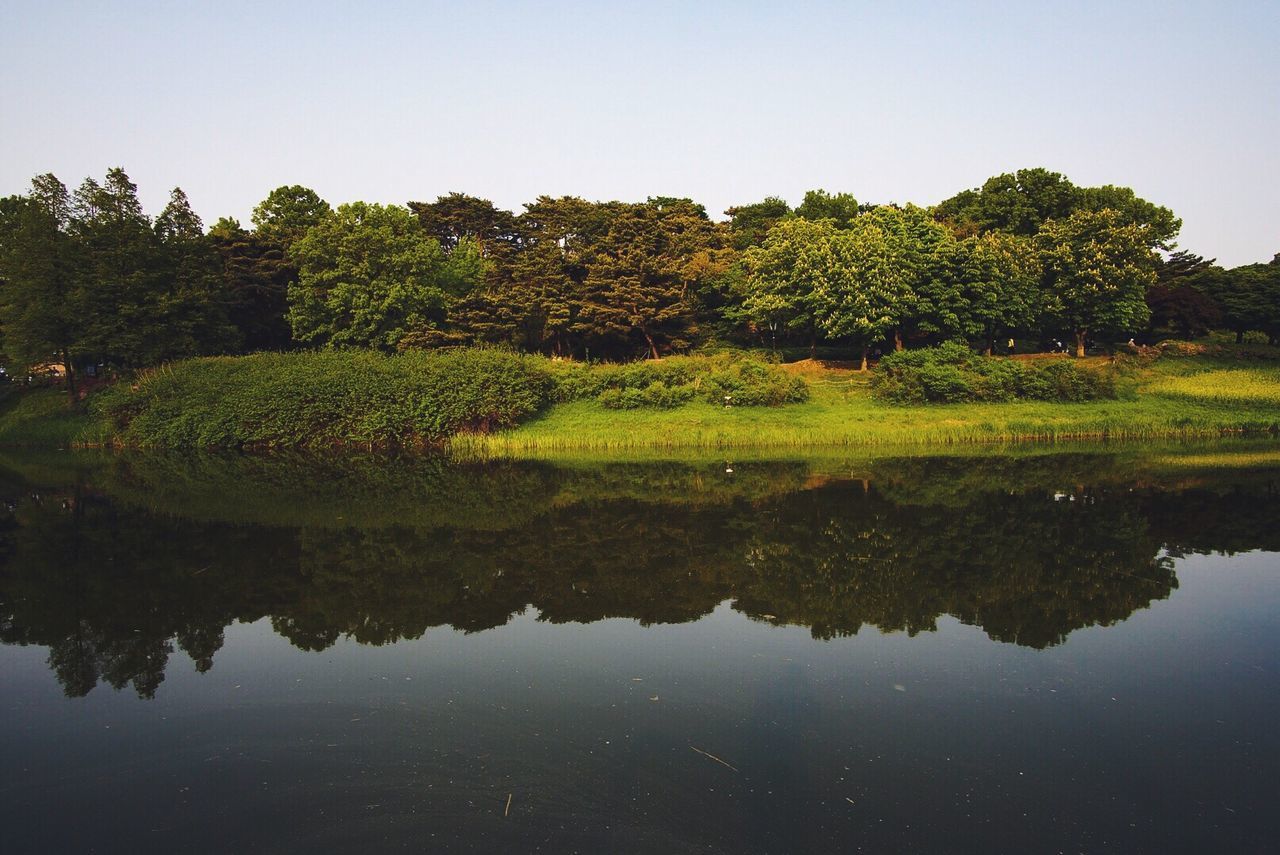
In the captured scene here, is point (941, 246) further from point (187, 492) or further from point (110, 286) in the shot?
point (110, 286)

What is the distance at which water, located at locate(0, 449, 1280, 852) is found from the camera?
5.30 metres

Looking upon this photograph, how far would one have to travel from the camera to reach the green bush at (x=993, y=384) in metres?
32.2

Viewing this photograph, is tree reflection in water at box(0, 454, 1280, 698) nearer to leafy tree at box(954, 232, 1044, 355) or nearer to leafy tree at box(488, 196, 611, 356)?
leafy tree at box(954, 232, 1044, 355)

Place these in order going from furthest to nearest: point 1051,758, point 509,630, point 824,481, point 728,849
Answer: point 824,481
point 509,630
point 1051,758
point 728,849

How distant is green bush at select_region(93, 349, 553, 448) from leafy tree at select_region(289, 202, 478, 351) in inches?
257

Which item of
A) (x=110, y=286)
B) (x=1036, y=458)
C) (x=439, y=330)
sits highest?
(x=110, y=286)

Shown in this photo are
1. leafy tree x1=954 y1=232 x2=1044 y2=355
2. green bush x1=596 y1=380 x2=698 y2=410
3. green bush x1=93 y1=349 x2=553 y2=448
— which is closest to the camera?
green bush x1=93 y1=349 x2=553 y2=448

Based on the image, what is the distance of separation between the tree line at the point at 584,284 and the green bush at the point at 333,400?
18.5ft

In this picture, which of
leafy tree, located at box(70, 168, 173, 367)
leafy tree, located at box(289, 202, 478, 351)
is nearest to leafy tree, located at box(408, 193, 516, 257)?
leafy tree, located at box(289, 202, 478, 351)

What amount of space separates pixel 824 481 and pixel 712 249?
3344cm

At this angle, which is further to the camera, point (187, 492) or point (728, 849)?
point (187, 492)

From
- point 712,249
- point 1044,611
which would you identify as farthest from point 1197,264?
point 1044,611

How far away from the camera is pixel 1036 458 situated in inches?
939

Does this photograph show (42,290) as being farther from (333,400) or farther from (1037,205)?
(1037,205)
